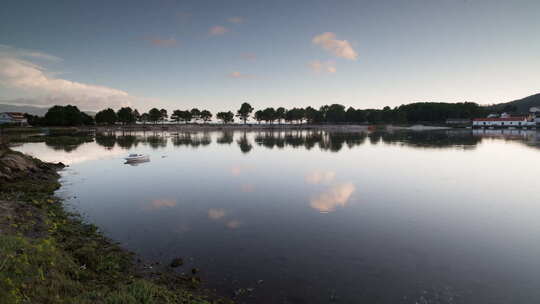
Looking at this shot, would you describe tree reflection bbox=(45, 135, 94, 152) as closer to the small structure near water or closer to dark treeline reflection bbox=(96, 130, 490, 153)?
dark treeline reflection bbox=(96, 130, 490, 153)

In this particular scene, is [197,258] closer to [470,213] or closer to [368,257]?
[368,257]

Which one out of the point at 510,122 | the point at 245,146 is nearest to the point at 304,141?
the point at 245,146

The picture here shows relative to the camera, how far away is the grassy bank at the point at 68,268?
23.1 feet

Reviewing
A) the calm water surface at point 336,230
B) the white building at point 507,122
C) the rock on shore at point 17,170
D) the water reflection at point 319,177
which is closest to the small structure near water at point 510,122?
the white building at point 507,122

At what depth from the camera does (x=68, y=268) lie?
350 inches

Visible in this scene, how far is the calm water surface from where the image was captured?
10539 millimetres

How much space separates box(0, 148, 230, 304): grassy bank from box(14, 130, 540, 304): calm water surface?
137 cm

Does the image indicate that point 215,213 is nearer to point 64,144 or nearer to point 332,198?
point 332,198

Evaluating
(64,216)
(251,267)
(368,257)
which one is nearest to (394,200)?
(368,257)

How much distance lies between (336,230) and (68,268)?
1338 cm

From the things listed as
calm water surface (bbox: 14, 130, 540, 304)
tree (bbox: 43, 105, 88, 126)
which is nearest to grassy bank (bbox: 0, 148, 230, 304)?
calm water surface (bbox: 14, 130, 540, 304)

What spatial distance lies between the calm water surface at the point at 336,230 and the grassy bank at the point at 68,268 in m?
1.37

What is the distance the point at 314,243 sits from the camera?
14289 millimetres

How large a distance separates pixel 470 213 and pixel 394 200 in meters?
5.25
